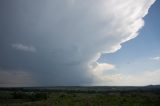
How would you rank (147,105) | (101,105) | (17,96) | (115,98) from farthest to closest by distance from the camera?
(17,96) < (115,98) < (101,105) < (147,105)

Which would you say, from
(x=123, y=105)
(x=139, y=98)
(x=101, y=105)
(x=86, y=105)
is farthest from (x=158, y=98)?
(x=86, y=105)

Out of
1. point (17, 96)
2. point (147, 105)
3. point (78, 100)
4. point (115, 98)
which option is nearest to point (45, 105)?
point (78, 100)

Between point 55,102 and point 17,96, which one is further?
point 17,96

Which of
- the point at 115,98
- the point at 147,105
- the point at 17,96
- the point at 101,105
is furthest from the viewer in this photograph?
the point at 17,96

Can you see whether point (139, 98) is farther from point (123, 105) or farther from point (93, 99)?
point (93, 99)

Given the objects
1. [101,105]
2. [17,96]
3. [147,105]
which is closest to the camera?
[147,105]

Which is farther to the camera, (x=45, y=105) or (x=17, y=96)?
(x=17, y=96)

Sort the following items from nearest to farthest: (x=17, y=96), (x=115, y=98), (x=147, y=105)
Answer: (x=147, y=105) < (x=115, y=98) < (x=17, y=96)

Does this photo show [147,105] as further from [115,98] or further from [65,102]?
[65,102]
